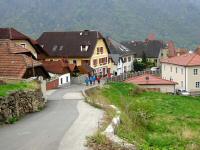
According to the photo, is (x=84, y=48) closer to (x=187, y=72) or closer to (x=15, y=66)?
(x=187, y=72)

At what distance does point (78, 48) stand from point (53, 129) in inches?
2036

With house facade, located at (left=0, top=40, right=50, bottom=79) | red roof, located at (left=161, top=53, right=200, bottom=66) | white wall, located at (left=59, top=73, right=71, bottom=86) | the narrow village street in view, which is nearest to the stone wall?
the narrow village street

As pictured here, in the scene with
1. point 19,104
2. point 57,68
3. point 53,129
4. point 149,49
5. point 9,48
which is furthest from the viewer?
point 149,49

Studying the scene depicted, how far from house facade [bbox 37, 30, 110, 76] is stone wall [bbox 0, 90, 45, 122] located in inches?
1653

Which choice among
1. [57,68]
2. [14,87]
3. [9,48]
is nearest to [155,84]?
[57,68]

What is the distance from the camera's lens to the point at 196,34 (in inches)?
7864

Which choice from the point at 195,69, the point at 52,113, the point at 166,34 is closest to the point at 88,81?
the point at 195,69

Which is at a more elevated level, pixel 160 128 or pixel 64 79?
pixel 64 79

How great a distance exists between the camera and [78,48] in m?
70.4

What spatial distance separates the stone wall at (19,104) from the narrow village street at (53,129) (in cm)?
43

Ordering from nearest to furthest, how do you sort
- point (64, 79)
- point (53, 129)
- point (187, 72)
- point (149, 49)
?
point (53, 129), point (64, 79), point (187, 72), point (149, 49)

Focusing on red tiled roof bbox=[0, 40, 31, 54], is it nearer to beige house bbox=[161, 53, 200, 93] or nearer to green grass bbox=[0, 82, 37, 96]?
green grass bbox=[0, 82, 37, 96]

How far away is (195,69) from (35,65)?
33.5 meters

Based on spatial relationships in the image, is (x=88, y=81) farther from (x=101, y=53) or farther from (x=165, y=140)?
(x=165, y=140)
